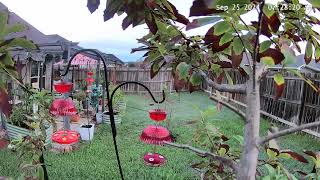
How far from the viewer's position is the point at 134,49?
0.86 metres

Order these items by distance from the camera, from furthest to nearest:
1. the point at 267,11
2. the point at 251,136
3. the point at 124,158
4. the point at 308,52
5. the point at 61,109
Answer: the point at 124,158 → the point at 61,109 → the point at 308,52 → the point at 251,136 → the point at 267,11

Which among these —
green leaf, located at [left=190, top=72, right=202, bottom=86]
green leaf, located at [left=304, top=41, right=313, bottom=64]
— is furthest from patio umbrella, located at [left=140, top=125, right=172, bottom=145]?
green leaf, located at [left=304, top=41, right=313, bottom=64]

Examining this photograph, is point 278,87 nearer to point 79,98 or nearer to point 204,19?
point 204,19

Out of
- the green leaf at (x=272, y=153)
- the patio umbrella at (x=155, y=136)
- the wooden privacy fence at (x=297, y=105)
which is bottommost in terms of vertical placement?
the wooden privacy fence at (x=297, y=105)

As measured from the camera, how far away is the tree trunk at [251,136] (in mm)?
567

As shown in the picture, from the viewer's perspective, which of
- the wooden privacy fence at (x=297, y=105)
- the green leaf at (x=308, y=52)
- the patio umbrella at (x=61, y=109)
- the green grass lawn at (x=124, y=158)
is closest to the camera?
the green leaf at (x=308, y=52)

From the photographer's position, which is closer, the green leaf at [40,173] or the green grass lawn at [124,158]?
the green leaf at [40,173]

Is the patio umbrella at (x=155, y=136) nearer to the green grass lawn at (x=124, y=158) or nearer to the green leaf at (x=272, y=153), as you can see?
the green leaf at (x=272, y=153)

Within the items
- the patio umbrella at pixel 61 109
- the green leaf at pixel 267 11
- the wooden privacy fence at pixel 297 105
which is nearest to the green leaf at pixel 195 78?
the green leaf at pixel 267 11

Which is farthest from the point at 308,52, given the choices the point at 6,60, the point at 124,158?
the point at 124,158

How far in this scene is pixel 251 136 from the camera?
0.57 metres

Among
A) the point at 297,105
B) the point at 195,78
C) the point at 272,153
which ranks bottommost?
the point at 297,105

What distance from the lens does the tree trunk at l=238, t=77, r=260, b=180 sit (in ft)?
1.86

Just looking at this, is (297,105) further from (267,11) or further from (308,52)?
(267,11)
